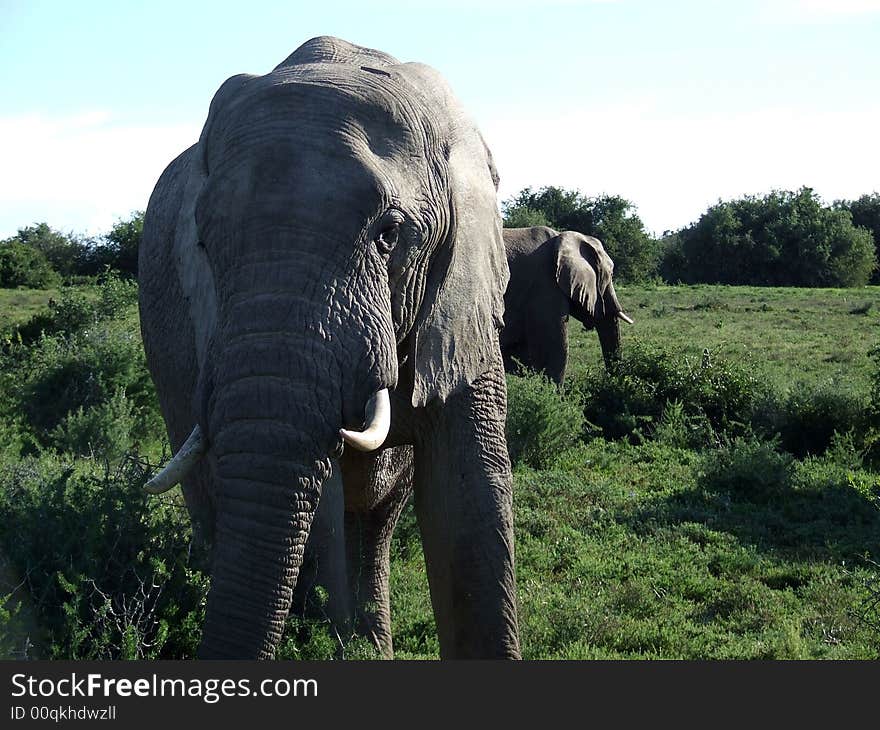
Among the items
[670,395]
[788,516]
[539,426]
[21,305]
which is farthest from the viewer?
[21,305]

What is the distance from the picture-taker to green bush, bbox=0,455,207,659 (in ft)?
11.7

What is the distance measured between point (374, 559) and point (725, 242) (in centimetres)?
4226

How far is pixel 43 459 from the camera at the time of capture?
7152 mm

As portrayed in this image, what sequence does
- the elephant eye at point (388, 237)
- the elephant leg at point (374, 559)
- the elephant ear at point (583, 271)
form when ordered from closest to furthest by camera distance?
1. the elephant eye at point (388, 237)
2. the elephant leg at point (374, 559)
3. the elephant ear at point (583, 271)

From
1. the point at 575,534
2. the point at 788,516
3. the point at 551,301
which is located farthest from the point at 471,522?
the point at 551,301

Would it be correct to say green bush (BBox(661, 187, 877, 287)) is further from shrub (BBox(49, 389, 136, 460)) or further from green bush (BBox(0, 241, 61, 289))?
shrub (BBox(49, 389, 136, 460))

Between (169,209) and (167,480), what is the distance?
1.80 m

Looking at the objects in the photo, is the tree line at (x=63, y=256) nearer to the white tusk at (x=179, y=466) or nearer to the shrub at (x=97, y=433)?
the shrub at (x=97, y=433)

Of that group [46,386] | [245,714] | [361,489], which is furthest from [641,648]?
[46,386]

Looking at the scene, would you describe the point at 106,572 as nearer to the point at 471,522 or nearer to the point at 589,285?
the point at 471,522

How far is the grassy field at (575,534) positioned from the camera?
3836 mm

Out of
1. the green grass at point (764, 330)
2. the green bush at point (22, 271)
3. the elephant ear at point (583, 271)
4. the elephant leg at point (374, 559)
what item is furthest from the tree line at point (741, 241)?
the elephant leg at point (374, 559)

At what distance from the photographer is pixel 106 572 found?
3.85 meters

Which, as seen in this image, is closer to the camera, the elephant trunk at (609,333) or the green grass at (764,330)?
the elephant trunk at (609,333)
